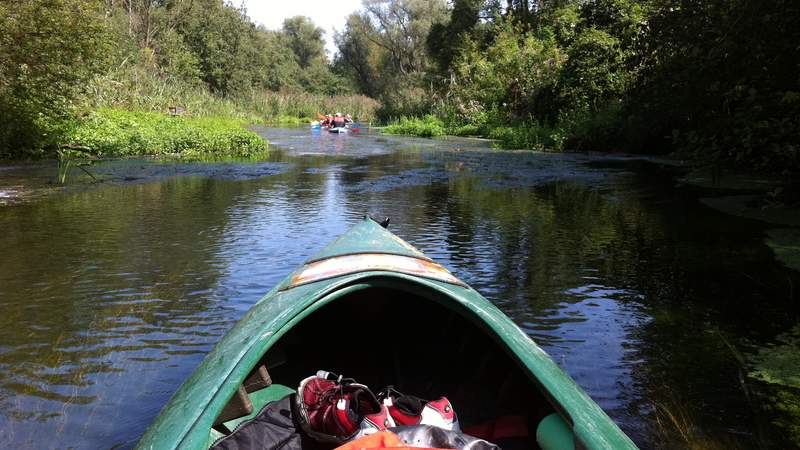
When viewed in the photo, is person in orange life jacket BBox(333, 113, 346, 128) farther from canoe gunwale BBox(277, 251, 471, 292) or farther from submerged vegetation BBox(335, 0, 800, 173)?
canoe gunwale BBox(277, 251, 471, 292)

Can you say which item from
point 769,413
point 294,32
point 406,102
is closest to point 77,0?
point 769,413

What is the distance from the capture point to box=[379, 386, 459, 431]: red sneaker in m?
2.70

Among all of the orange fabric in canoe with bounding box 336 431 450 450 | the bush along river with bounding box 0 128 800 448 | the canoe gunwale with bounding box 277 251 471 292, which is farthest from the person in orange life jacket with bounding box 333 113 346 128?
the orange fabric in canoe with bounding box 336 431 450 450

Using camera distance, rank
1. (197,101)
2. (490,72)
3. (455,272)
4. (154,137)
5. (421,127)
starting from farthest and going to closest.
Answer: (421,127) < (490,72) < (197,101) < (154,137) < (455,272)

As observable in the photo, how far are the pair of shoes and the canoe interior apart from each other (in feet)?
1.33

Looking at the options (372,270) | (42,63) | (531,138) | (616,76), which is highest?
(616,76)

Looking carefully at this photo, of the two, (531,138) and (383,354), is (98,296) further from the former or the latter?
(531,138)

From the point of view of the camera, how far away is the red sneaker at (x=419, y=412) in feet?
8.85

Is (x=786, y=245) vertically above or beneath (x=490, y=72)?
beneath

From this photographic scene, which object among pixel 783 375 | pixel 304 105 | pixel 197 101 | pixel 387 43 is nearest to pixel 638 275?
pixel 783 375

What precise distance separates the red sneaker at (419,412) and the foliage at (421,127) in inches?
1016

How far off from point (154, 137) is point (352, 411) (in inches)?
636

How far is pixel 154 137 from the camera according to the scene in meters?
17.3

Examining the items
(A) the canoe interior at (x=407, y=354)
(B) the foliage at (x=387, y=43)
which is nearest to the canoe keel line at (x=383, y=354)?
(A) the canoe interior at (x=407, y=354)
